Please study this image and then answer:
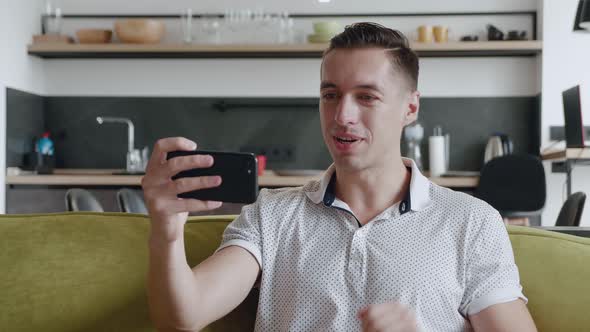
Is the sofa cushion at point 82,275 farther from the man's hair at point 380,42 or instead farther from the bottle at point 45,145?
the bottle at point 45,145

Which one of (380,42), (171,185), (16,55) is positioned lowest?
(171,185)

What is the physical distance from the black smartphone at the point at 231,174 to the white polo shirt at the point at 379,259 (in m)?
0.38

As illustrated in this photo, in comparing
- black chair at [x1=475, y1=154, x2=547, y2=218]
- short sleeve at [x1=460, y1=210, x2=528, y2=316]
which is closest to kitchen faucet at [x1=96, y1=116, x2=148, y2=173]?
black chair at [x1=475, y1=154, x2=547, y2=218]

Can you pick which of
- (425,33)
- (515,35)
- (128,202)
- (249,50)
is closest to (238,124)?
(249,50)

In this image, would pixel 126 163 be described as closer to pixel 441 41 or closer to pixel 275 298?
pixel 441 41

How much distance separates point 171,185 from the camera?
1.11 metres

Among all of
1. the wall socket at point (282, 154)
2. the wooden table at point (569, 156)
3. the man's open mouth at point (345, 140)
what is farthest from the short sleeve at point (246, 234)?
the wall socket at point (282, 154)

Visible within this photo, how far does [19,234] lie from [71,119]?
4.13 meters

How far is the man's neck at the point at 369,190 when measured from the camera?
1.58 meters

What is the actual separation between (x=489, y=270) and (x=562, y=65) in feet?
13.4

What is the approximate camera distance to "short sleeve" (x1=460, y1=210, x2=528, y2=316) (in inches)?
54.9

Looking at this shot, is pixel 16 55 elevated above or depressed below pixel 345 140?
above

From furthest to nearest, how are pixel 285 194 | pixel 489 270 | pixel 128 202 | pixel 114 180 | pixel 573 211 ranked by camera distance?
pixel 114 180 → pixel 128 202 → pixel 573 211 → pixel 285 194 → pixel 489 270

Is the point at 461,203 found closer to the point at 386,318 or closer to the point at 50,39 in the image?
the point at 386,318
